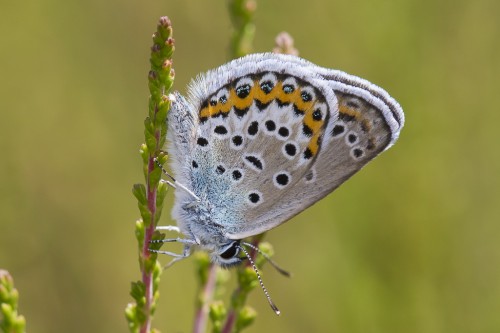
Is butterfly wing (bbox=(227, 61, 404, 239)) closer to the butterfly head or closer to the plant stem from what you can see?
the butterfly head

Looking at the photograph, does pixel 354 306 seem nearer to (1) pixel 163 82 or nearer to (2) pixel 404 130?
(2) pixel 404 130

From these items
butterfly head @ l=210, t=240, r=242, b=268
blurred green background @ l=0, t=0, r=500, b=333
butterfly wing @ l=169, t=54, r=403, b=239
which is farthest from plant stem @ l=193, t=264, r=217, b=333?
blurred green background @ l=0, t=0, r=500, b=333

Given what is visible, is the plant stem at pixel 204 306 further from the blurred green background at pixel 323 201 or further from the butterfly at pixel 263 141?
the blurred green background at pixel 323 201

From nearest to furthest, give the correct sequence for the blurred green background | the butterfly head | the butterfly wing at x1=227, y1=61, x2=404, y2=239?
the butterfly wing at x1=227, y1=61, x2=404, y2=239 < the butterfly head < the blurred green background

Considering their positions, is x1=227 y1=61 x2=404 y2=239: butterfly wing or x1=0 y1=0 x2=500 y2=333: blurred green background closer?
x1=227 y1=61 x2=404 y2=239: butterfly wing

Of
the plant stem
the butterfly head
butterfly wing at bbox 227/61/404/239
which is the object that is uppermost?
butterfly wing at bbox 227/61/404/239

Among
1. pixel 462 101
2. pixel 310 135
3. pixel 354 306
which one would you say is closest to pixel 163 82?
pixel 310 135

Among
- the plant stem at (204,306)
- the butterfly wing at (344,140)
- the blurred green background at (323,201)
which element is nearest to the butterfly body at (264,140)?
the butterfly wing at (344,140)
